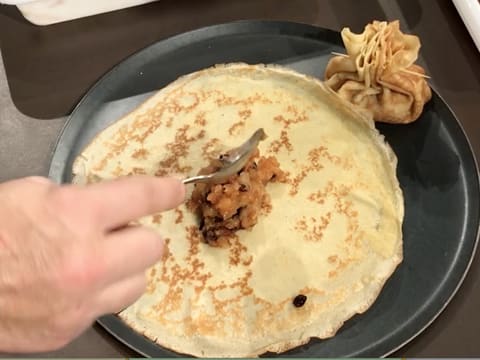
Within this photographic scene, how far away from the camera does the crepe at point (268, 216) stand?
1.27 metres

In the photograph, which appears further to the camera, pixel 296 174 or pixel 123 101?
pixel 123 101

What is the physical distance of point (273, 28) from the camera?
1576mm

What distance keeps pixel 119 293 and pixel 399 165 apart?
0.79m

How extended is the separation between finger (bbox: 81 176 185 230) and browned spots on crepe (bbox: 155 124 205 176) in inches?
20.3

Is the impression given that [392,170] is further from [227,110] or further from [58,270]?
[58,270]

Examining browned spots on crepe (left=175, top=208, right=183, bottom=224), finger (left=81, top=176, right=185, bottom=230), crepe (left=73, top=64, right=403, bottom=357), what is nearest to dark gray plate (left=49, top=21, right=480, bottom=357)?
crepe (left=73, top=64, right=403, bottom=357)

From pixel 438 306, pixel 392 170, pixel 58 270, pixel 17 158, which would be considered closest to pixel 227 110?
pixel 392 170

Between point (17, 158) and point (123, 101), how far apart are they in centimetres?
29

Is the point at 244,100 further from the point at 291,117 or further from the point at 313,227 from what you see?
the point at 313,227

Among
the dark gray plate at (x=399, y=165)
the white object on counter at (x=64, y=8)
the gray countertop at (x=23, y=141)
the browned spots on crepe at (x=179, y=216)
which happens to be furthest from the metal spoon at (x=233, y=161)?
the white object on counter at (x=64, y=8)

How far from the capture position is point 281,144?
56.4 inches

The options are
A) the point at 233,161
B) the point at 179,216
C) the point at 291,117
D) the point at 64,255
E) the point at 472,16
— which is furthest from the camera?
the point at 472,16

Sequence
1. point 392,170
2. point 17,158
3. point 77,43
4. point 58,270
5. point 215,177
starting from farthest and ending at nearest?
point 77,43 < point 17,158 < point 392,170 < point 215,177 < point 58,270

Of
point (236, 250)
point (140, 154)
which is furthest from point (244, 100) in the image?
point (236, 250)
